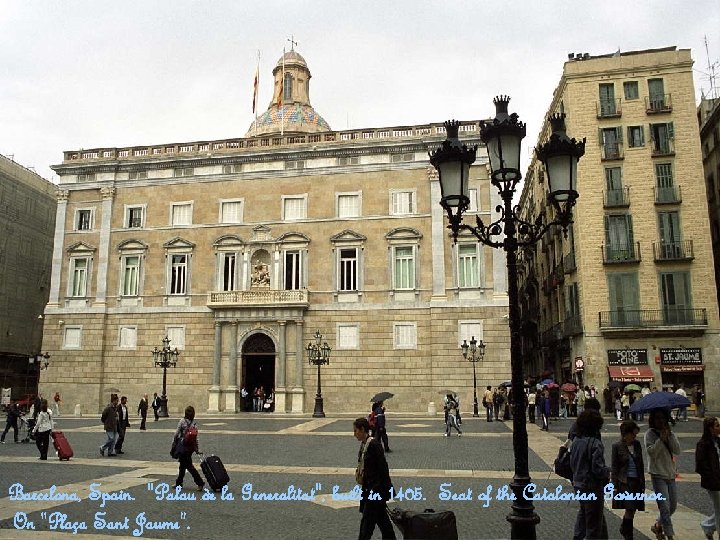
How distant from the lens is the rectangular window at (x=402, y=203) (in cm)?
3641

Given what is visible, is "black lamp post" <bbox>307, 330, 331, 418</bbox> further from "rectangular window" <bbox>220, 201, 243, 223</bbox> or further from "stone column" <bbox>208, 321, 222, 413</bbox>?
"rectangular window" <bbox>220, 201, 243, 223</bbox>

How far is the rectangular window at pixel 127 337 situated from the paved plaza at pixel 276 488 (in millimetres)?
16453

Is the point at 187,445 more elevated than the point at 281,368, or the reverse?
the point at 281,368

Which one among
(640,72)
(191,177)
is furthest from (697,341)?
(191,177)

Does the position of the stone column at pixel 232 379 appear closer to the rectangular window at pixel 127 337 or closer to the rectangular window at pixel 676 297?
the rectangular window at pixel 127 337

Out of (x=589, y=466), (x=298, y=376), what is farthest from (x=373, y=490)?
(x=298, y=376)

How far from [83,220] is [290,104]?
67.0 feet

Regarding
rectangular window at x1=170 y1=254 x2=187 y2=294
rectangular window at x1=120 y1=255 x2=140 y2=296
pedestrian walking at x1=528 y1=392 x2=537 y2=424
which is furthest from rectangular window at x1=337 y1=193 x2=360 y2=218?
pedestrian walking at x1=528 y1=392 x2=537 y2=424

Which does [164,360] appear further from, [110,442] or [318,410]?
[110,442]

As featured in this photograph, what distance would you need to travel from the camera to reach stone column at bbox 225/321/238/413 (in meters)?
35.7

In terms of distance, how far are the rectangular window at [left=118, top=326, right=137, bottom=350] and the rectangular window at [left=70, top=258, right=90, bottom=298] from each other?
3.75 metres

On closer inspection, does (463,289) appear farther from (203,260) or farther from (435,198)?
(203,260)

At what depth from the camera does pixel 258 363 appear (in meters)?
37.8

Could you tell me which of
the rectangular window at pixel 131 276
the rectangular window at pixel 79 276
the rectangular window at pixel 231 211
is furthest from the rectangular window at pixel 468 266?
the rectangular window at pixel 79 276
